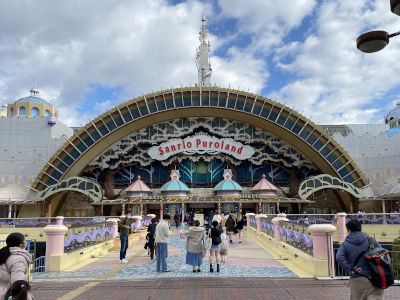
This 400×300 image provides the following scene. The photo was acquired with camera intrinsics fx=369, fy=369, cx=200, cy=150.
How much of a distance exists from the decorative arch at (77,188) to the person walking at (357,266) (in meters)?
33.5

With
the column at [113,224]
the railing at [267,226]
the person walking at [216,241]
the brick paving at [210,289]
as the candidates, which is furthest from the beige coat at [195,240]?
the column at [113,224]

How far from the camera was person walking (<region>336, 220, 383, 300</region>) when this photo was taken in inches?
210

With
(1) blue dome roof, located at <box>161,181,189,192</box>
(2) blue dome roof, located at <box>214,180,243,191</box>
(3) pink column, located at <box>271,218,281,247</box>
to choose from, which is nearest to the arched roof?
(2) blue dome roof, located at <box>214,180,243,191</box>

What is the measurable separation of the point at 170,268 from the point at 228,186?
2545 cm

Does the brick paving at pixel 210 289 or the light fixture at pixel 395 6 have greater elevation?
the light fixture at pixel 395 6

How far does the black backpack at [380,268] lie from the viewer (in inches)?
202

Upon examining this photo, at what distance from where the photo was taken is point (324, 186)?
3603 centimetres

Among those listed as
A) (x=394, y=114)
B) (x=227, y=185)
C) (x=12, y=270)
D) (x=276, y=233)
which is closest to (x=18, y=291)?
(x=12, y=270)

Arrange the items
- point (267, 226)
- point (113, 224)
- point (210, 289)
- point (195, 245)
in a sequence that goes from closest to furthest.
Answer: point (210, 289)
point (195, 245)
point (267, 226)
point (113, 224)

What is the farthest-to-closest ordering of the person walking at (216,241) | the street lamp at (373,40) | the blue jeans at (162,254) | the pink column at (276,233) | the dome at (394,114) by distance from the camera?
the dome at (394,114) < the pink column at (276,233) < the person walking at (216,241) < the blue jeans at (162,254) < the street lamp at (373,40)

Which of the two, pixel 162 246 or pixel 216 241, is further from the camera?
pixel 216 241

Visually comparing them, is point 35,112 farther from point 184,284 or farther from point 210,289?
point 210,289

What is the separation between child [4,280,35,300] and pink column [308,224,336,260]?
26.5 feet

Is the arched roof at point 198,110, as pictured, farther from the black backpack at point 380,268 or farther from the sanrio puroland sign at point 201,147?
the black backpack at point 380,268
